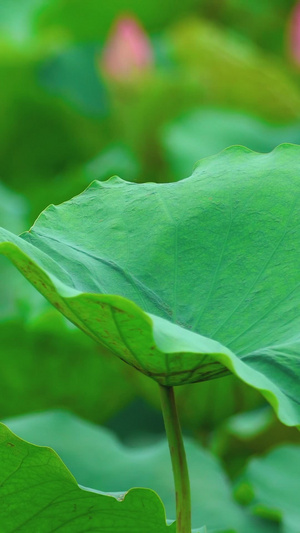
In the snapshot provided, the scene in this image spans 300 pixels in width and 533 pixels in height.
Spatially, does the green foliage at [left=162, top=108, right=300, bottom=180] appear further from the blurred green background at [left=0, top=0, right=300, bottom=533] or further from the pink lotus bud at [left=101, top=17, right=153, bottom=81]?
the pink lotus bud at [left=101, top=17, right=153, bottom=81]

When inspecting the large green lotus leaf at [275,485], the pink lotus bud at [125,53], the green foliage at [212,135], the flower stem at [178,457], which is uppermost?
the pink lotus bud at [125,53]

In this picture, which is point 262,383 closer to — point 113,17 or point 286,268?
point 286,268

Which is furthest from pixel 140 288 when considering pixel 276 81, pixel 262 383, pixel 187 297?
pixel 276 81

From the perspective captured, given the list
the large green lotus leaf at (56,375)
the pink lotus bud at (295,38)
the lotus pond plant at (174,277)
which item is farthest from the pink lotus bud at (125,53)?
the lotus pond plant at (174,277)

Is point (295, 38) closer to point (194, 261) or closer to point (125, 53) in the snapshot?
point (125, 53)

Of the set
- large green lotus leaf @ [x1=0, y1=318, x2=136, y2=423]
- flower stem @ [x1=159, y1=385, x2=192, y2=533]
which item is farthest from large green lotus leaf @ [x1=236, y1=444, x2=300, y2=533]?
flower stem @ [x1=159, y1=385, x2=192, y2=533]

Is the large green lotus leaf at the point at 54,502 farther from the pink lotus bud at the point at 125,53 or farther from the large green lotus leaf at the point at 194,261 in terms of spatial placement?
the pink lotus bud at the point at 125,53
